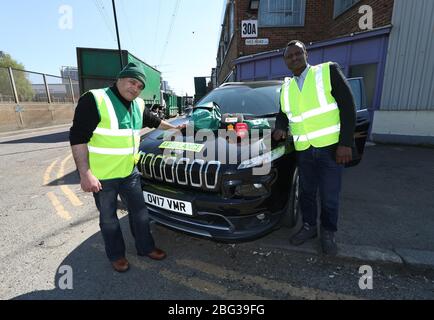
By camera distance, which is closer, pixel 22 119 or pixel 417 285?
pixel 417 285

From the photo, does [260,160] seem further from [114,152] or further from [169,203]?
[114,152]

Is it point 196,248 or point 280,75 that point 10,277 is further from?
point 280,75

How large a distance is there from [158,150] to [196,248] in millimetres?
1102

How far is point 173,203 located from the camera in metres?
2.46

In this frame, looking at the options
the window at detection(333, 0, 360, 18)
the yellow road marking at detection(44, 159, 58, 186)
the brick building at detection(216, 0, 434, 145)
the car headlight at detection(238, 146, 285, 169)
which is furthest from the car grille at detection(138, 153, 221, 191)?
the window at detection(333, 0, 360, 18)

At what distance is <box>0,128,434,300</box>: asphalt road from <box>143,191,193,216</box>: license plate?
570mm

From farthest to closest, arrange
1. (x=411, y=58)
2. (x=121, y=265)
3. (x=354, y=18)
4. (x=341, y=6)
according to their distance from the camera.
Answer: (x=341, y=6), (x=354, y=18), (x=411, y=58), (x=121, y=265)

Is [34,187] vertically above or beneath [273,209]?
beneath

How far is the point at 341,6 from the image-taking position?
1089cm

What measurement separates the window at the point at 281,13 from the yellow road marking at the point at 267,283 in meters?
12.0

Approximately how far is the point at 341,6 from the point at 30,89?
58.2 feet

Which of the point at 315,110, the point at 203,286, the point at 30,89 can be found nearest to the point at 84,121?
the point at 203,286

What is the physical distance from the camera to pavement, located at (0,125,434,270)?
265 cm

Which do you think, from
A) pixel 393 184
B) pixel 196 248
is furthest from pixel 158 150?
pixel 393 184
